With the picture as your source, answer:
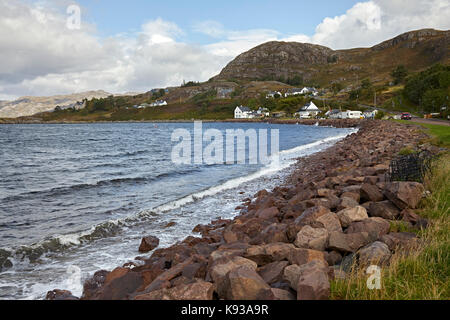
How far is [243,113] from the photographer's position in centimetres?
16575

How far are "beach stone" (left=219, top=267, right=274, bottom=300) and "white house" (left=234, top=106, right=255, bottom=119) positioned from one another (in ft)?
522

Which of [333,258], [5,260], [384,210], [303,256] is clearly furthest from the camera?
[5,260]

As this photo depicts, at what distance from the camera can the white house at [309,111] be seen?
132 metres

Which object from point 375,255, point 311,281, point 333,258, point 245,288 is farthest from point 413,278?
point 245,288

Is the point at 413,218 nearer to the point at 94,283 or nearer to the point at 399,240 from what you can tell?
the point at 399,240

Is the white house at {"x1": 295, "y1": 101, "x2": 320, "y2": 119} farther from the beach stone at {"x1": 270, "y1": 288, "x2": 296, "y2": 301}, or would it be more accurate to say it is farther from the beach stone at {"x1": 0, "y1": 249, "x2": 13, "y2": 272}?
the beach stone at {"x1": 270, "y1": 288, "x2": 296, "y2": 301}

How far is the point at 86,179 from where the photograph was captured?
70.9ft

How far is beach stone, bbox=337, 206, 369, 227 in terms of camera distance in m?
7.11

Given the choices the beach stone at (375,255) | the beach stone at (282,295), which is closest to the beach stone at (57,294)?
the beach stone at (282,295)

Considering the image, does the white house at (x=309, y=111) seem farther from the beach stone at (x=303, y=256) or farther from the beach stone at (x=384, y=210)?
the beach stone at (x=303, y=256)

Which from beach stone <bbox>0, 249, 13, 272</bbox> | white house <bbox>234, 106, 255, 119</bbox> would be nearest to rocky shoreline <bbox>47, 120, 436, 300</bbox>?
beach stone <bbox>0, 249, 13, 272</bbox>

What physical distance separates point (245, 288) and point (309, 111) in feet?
450
